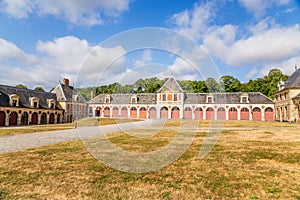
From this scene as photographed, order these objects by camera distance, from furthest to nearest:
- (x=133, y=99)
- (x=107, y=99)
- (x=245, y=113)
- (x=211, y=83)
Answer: (x=107, y=99)
(x=133, y=99)
(x=245, y=113)
(x=211, y=83)

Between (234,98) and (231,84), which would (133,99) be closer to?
(234,98)

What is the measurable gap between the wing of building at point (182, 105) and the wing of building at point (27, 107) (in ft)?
49.9

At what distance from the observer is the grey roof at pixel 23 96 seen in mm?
25847

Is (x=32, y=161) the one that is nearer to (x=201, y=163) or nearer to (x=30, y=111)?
(x=201, y=163)

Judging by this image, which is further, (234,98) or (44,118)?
(234,98)

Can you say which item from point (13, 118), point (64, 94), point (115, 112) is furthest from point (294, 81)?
point (13, 118)

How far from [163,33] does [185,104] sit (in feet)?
124

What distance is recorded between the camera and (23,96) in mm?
29125

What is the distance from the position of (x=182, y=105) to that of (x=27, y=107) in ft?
92.6

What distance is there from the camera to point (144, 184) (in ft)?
14.8

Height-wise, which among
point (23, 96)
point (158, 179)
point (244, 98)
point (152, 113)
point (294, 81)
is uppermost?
point (294, 81)

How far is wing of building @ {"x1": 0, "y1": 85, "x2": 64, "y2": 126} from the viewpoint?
25656 millimetres

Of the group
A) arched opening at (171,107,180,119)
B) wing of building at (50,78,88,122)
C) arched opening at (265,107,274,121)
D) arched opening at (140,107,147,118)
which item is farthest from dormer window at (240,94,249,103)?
wing of building at (50,78,88,122)

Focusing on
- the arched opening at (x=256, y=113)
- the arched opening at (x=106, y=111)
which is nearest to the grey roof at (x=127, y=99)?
the arched opening at (x=106, y=111)
